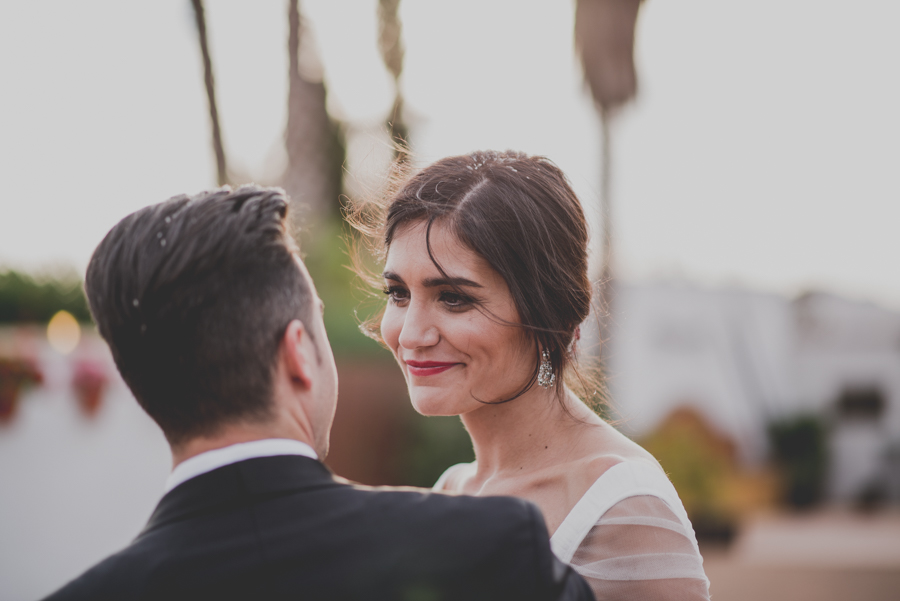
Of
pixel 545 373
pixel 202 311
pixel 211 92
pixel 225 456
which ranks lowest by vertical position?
pixel 545 373

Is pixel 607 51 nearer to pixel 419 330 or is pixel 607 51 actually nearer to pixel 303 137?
pixel 303 137

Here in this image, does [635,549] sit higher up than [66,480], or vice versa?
[635,549]

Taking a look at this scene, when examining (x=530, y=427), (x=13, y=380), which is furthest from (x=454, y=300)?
(x=13, y=380)

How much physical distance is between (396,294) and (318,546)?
117cm

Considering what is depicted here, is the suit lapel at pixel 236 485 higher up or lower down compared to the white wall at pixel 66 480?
higher up

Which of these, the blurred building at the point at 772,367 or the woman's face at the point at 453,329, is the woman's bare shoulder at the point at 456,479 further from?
the blurred building at the point at 772,367

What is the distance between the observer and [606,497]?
75.1 inches

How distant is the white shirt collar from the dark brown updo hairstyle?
913 millimetres

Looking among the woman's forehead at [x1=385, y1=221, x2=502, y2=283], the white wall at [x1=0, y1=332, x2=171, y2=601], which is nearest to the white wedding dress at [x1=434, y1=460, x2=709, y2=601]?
the woman's forehead at [x1=385, y1=221, x2=502, y2=283]

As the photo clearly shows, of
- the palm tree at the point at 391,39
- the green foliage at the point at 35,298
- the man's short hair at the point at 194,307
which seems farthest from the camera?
the palm tree at the point at 391,39

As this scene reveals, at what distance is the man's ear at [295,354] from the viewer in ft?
4.80

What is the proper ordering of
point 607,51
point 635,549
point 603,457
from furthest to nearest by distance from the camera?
point 607,51, point 603,457, point 635,549

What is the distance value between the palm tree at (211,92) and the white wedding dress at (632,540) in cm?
776

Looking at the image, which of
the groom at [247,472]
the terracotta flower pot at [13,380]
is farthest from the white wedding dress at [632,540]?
the terracotta flower pot at [13,380]
